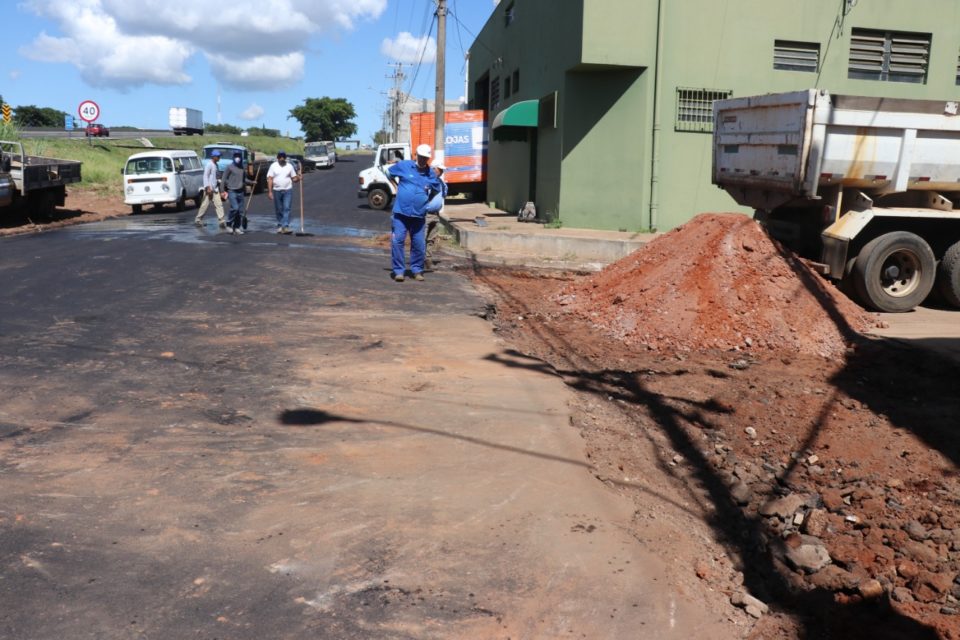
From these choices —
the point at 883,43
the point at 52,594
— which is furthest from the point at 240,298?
the point at 883,43

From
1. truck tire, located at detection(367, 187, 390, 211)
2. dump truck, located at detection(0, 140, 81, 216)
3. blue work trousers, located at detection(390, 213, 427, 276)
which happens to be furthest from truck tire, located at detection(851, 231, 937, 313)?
truck tire, located at detection(367, 187, 390, 211)

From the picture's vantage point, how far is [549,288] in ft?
41.7

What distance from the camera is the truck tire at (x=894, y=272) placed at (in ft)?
35.2

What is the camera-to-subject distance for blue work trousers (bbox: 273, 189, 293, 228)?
1827 cm

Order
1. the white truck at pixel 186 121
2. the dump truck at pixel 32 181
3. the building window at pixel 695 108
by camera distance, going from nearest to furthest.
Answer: the building window at pixel 695 108 → the dump truck at pixel 32 181 → the white truck at pixel 186 121

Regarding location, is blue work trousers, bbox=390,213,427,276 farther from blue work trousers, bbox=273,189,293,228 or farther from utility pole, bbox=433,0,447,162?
utility pole, bbox=433,0,447,162

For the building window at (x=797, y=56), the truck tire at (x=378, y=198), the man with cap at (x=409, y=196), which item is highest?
the building window at (x=797, y=56)

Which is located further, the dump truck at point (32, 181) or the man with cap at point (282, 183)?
the dump truck at point (32, 181)

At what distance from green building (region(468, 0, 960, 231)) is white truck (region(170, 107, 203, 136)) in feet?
183

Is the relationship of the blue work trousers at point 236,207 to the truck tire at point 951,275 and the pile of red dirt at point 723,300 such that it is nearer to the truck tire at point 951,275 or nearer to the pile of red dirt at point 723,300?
the pile of red dirt at point 723,300

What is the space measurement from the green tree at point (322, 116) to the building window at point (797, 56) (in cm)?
9870

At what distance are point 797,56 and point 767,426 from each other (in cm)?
1367

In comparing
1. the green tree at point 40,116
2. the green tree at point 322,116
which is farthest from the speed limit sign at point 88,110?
the green tree at point 322,116

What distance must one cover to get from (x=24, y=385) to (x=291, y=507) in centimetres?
317
